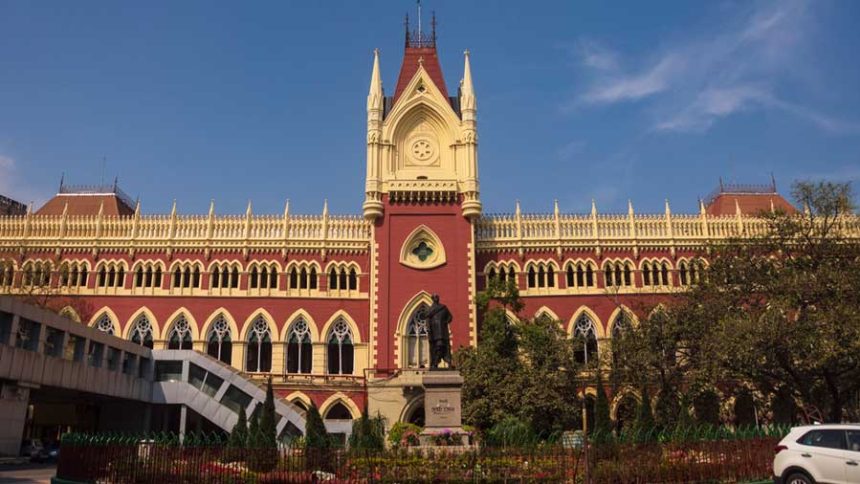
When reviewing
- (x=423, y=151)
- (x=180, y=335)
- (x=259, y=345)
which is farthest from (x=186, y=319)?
(x=423, y=151)

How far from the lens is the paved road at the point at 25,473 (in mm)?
21578

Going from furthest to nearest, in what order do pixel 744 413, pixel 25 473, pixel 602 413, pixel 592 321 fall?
pixel 592 321 → pixel 744 413 → pixel 602 413 → pixel 25 473

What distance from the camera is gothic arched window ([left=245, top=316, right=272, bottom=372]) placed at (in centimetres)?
4156

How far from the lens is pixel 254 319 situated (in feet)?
137

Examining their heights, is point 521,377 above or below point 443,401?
above

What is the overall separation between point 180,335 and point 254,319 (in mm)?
4191

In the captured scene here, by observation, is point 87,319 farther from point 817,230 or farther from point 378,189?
point 817,230

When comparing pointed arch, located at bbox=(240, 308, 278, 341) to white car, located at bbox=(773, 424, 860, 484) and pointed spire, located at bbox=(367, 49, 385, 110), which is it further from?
white car, located at bbox=(773, 424, 860, 484)

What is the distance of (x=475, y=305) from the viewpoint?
40.9 meters

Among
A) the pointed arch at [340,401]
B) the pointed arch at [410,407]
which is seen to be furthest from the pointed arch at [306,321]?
the pointed arch at [410,407]

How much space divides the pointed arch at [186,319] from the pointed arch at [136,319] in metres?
0.37

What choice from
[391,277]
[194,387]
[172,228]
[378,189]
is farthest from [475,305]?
[172,228]

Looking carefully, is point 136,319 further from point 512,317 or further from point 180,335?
point 512,317

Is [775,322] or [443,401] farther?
[775,322]
